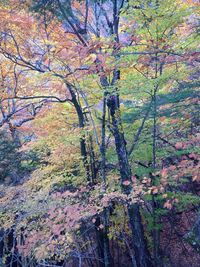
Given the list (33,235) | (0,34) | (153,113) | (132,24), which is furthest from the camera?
(0,34)

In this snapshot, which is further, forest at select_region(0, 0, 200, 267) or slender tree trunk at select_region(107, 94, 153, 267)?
slender tree trunk at select_region(107, 94, 153, 267)

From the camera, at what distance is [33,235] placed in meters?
5.75

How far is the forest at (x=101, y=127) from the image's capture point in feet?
18.8

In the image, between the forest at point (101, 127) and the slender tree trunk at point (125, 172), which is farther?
the slender tree trunk at point (125, 172)

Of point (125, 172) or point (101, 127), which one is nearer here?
point (125, 172)

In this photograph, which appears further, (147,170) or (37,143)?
(37,143)

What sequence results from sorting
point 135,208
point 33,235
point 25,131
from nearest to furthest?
point 33,235
point 135,208
point 25,131

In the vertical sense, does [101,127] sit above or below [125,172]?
above

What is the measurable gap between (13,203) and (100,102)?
376 centimetres

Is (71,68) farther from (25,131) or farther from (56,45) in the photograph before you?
(25,131)

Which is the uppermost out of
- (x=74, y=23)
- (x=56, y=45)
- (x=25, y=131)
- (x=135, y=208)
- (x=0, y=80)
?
(x=74, y=23)

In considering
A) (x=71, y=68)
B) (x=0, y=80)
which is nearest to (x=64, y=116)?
(x=71, y=68)

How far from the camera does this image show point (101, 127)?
800 cm

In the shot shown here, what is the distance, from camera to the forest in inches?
226
